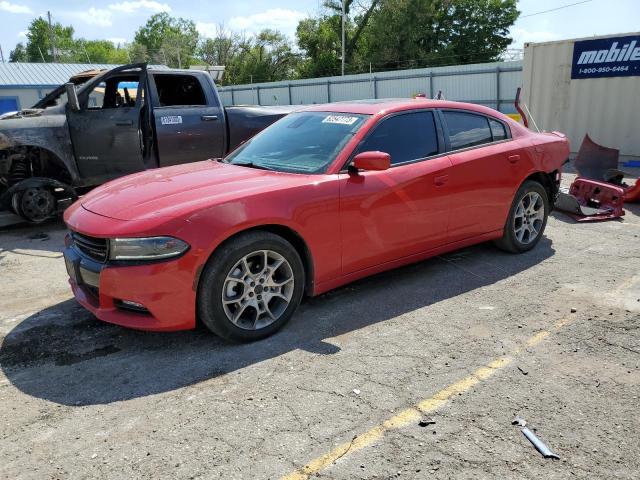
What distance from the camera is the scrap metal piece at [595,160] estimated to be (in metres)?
8.58

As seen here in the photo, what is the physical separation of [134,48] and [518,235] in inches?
3878

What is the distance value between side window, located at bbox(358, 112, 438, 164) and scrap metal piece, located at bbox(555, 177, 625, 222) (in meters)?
3.34

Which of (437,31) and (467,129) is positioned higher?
(437,31)

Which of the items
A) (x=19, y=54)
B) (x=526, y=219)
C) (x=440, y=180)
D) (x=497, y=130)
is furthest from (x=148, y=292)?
(x=19, y=54)

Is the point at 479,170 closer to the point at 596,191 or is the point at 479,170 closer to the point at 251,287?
the point at 251,287

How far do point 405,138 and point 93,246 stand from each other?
8.60ft

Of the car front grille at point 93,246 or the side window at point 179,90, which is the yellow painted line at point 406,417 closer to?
the car front grille at point 93,246

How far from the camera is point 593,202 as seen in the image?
24.7ft

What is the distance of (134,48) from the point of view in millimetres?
92312

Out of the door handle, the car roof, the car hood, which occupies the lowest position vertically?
the door handle

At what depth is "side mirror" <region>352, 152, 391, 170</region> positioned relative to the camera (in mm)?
4008

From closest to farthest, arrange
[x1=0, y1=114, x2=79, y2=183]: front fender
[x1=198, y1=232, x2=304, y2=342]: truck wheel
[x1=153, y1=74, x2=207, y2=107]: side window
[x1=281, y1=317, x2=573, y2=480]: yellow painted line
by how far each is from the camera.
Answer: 1. [x1=281, y1=317, x2=573, y2=480]: yellow painted line
2. [x1=198, y1=232, x2=304, y2=342]: truck wheel
3. [x1=0, y1=114, x2=79, y2=183]: front fender
4. [x1=153, y1=74, x2=207, y2=107]: side window

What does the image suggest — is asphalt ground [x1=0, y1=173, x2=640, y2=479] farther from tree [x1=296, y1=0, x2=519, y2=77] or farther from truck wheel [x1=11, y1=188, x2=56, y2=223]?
tree [x1=296, y1=0, x2=519, y2=77]

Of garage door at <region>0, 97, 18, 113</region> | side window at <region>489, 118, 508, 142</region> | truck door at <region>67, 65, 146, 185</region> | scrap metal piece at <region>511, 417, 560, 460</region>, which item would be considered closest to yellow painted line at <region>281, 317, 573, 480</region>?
scrap metal piece at <region>511, 417, 560, 460</region>
